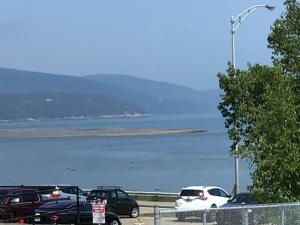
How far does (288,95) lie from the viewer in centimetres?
1269

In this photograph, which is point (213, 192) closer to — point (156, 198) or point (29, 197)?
point (29, 197)

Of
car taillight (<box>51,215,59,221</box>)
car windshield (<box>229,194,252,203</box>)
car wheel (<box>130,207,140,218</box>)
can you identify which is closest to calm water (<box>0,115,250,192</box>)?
car wheel (<box>130,207,140,218</box>)

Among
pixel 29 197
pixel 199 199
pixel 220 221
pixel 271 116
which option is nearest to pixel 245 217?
pixel 220 221

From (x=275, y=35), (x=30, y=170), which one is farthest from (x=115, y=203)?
(x=30, y=170)

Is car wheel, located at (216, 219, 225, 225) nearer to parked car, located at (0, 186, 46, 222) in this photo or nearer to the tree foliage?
the tree foliage

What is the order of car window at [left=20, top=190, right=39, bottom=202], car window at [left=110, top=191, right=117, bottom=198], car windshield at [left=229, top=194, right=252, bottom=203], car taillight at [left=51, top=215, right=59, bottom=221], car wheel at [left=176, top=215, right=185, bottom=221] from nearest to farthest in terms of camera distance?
car wheel at [left=176, top=215, right=185, bottom=221] → car taillight at [left=51, top=215, right=59, bottom=221] → car windshield at [left=229, top=194, right=252, bottom=203] → car window at [left=20, top=190, right=39, bottom=202] → car window at [left=110, top=191, right=117, bottom=198]

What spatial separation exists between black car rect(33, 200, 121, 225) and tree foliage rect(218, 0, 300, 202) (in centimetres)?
968

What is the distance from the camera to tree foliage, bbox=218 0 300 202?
1234cm

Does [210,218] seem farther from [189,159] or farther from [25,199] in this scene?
[189,159]

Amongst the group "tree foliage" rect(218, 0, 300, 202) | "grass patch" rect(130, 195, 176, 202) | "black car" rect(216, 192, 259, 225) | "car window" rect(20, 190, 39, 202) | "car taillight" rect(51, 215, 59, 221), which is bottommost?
"grass patch" rect(130, 195, 176, 202)

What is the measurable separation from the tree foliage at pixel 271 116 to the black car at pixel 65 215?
9678 mm

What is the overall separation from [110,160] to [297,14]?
95.6 meters

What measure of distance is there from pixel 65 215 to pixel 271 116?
11.2 m

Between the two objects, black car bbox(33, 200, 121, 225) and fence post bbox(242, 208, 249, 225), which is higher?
fence post bbox(242, 208, 249, 225)
